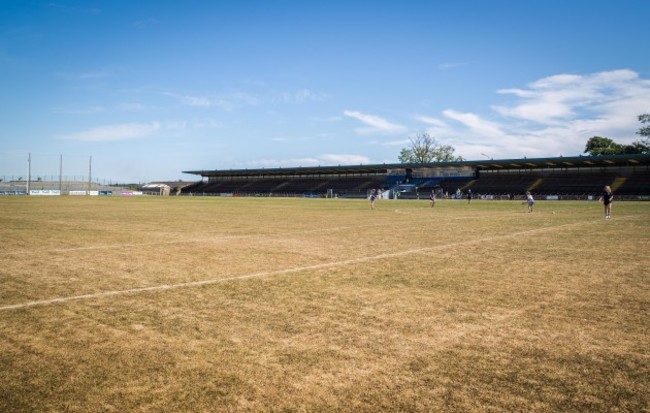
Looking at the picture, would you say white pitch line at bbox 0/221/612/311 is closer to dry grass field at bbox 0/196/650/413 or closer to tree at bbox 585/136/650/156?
dry grass field at bbox 0/196/650/413

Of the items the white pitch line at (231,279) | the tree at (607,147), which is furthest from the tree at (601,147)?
the white pitch line at (231,279)

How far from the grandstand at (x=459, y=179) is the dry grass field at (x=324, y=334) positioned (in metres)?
64.1

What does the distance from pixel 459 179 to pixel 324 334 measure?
274 feet

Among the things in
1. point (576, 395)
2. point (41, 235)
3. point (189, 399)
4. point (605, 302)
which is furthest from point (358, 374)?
point (41, 235)

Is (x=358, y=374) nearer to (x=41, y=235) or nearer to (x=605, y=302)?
(x=605, y=302)

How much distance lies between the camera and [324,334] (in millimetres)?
4723

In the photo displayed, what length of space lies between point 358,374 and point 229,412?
112cm

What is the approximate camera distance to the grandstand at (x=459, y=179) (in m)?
67.1

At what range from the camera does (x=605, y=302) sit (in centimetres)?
603

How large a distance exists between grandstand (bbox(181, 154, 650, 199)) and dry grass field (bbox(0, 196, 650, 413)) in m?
64.1

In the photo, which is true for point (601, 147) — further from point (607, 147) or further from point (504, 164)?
point (504, 164)

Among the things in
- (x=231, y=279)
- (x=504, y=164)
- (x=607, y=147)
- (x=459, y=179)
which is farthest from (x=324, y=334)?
(x=607, y=147)

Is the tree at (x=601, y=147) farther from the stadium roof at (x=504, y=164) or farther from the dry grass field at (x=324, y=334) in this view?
the dry grass field at (x=324, y=334)

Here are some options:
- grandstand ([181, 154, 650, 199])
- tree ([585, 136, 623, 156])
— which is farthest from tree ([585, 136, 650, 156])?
grandstand ([181, 154, 650, 199])
